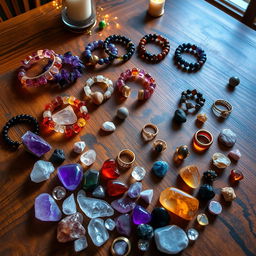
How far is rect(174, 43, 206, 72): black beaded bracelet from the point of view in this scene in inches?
37.1

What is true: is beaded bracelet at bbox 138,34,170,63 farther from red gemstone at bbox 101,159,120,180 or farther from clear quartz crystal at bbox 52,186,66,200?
clear quartz crystal at bbox 52,186,66,200

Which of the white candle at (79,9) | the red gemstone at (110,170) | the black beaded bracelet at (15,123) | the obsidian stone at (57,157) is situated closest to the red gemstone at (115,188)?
the red gemstone at (110,170)

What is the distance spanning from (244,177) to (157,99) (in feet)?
1.08

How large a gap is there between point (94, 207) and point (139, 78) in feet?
1.44

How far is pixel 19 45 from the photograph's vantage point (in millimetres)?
947

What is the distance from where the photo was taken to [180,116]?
0.82 m

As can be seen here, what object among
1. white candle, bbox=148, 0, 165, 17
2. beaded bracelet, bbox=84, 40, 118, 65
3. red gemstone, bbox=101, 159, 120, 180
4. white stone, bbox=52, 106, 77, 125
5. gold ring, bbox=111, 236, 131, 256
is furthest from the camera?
white candle, bbox=148, 0, 165, 17

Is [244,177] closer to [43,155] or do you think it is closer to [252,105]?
[252,105]

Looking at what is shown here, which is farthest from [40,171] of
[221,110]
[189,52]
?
[189,52]

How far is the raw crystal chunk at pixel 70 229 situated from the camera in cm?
61

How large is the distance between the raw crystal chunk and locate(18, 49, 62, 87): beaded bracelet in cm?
42

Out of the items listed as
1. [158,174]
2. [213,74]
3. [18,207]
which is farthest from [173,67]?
[18,207]

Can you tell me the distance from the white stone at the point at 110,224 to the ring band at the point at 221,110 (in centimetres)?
44

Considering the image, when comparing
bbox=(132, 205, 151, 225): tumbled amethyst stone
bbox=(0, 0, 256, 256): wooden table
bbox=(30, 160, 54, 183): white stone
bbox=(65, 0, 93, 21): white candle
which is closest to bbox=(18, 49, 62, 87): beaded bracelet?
bbox=(0, 0, 256, 256): wooden table
